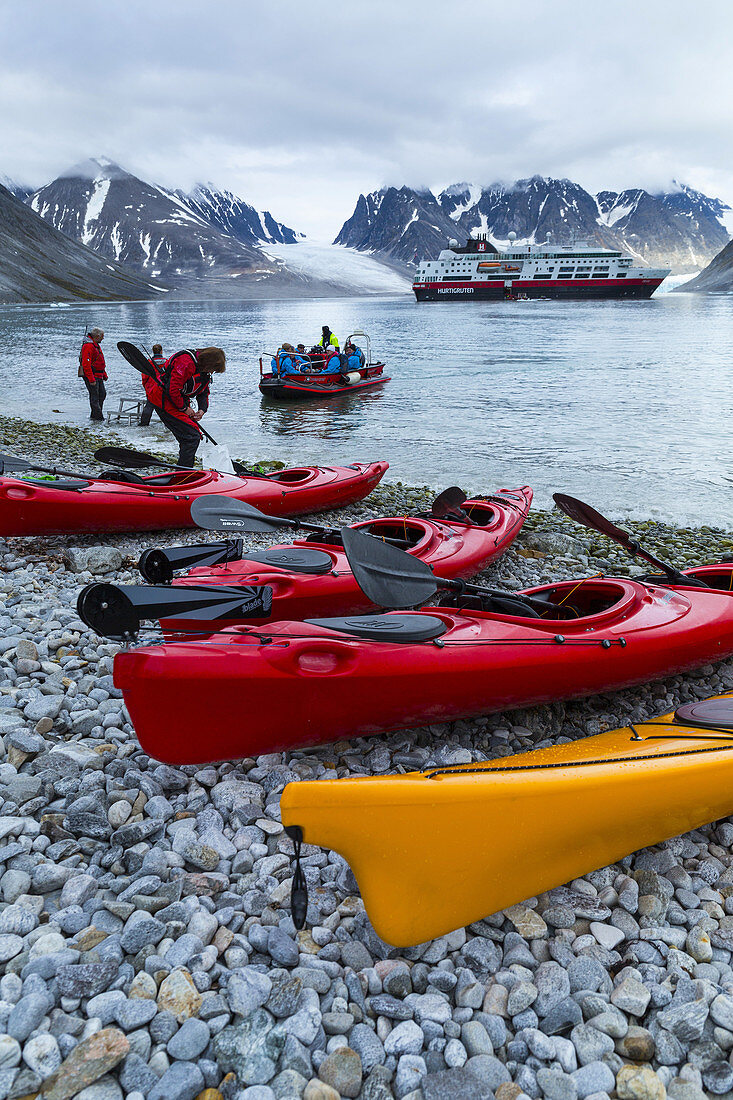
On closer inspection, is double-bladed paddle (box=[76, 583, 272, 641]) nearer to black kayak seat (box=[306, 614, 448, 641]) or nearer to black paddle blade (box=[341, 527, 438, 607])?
black kayak seat (box=[306, 614, 448, 641])

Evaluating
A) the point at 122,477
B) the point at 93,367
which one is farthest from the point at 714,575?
the point at 93,367

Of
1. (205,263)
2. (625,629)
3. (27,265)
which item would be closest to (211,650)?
(625,629)

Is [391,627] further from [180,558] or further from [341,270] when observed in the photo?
[341,270]

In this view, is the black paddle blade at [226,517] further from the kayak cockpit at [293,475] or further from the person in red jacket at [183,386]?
the person in red jacket at [183,386]

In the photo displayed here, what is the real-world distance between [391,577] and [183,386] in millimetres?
4592

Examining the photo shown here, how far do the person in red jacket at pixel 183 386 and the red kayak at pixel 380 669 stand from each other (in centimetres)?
422

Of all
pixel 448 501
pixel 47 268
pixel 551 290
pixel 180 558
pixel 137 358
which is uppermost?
pixel 47 268

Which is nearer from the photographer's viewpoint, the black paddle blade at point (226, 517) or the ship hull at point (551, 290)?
the black paddle blade at point (226, 517)

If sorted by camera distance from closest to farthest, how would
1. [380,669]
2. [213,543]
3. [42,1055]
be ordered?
[42,1055]
[380,669]
[213,543]

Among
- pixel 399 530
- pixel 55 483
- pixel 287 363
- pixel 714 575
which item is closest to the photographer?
pixel 714 575

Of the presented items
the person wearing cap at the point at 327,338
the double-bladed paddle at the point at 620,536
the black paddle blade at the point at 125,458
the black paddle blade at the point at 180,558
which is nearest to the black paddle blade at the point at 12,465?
the black paddle blade at the point at 125,458

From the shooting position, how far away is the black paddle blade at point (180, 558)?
11.4ft

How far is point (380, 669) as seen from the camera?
8.79 ft

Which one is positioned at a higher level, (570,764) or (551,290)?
(551,290)
